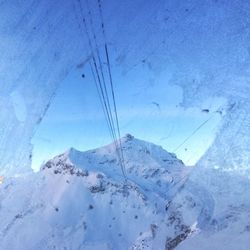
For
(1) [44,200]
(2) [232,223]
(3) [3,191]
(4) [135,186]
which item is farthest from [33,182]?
(2) [232,223]

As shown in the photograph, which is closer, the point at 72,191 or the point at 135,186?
the point at 72,191

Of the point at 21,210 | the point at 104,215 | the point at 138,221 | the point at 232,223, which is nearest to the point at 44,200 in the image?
the point at 21,210

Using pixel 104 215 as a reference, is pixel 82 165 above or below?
above

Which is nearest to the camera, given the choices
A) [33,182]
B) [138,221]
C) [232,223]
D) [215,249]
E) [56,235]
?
[215,249]

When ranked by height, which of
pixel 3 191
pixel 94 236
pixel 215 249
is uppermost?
pixel 3 191

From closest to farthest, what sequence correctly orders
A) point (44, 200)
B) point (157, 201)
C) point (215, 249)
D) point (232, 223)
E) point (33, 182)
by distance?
1. point (215, 249)
2. point (232, 223)
3. point (44, 200)
4. point (157, 201)
5. point (33, 182)

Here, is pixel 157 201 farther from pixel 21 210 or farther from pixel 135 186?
pixel 21 210
